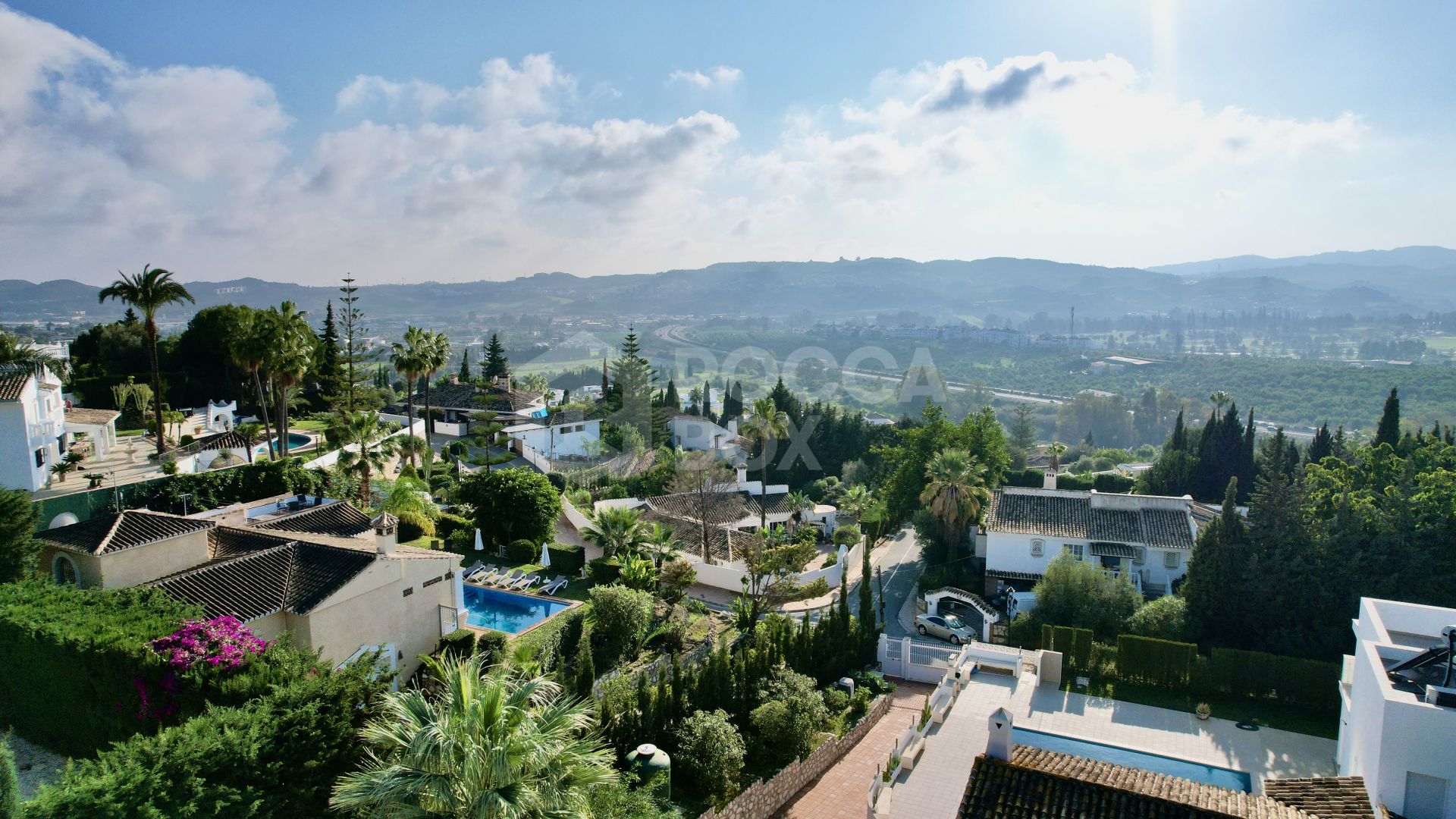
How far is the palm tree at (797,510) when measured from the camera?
31.3 metres

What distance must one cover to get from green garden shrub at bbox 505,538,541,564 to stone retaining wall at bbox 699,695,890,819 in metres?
11.5

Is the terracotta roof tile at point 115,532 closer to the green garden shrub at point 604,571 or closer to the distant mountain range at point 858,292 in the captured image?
the green garden shrub at point 604,571

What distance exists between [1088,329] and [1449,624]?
176623 millimetres

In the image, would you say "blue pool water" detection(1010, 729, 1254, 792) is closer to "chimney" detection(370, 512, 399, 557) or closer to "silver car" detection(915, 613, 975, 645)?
"silver car" detection(915, 613, 975, 645)

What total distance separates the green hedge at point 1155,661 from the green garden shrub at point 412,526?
19.2m

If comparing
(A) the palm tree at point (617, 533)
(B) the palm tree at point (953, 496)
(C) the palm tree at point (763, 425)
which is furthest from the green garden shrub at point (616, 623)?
(C) the palm tree at point (763, 425)

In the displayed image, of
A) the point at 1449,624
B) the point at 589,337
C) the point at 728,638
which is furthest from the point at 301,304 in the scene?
the point at 1449,624

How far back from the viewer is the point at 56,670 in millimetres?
11297

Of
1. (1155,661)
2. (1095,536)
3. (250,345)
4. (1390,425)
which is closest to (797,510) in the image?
(1095,536)

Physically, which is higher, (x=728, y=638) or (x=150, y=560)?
(x=150, y=560)

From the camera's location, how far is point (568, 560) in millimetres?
22391

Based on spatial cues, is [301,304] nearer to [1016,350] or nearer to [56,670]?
[1016,350]

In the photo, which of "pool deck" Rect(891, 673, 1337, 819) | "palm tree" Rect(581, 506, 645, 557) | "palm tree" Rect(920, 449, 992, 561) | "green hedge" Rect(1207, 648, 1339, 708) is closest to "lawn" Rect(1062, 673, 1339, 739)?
"green hedge" Rect(1207, 648, 1339, 708)

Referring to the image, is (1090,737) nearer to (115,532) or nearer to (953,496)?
(953,496)
